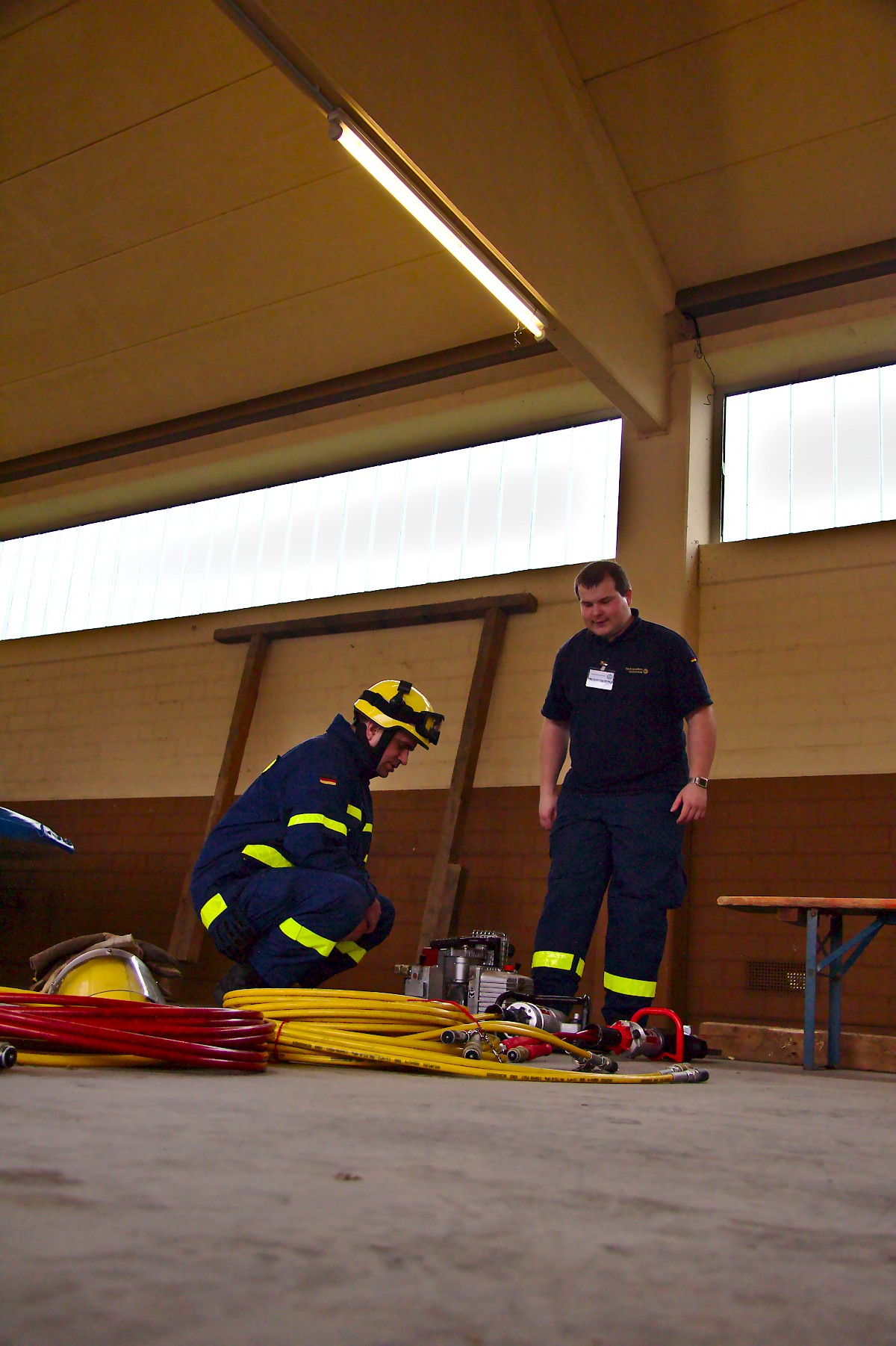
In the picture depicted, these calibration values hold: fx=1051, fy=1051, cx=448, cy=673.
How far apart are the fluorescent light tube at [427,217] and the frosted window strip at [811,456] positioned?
5.78 feet

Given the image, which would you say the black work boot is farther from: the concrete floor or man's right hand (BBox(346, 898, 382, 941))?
the concrete floor

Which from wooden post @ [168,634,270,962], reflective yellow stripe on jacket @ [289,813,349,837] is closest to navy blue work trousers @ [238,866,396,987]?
reflective yellow stripe on jacket @ [289,813,349,837]

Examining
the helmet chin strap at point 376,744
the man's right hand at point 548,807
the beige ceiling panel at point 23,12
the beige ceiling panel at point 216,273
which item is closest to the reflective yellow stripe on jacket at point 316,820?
the helmet chin strap at point 376,744

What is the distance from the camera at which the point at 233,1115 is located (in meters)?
1.34

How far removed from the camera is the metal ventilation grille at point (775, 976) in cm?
529

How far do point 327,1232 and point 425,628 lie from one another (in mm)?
6286

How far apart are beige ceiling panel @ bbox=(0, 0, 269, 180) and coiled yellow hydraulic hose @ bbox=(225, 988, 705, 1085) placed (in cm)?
477

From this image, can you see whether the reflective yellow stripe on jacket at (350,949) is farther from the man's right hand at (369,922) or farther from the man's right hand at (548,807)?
the man's right hand at (548,807)

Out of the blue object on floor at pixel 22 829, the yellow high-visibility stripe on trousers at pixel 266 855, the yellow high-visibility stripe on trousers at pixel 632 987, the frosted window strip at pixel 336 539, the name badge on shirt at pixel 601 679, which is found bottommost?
the yellow high-visibility stripe on trousers at pixel 632 987

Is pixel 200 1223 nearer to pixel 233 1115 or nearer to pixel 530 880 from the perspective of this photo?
pixel 233 1115

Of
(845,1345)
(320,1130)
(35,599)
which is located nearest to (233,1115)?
(320,1130)

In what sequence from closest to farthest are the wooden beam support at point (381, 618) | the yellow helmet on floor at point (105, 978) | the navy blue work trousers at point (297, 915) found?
the yellow helmet on floor at point (105, 978) < the navy blue work trousers at point (297, 915) < the wooden beam support at point (381, 618)

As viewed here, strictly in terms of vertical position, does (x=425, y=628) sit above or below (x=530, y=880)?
above

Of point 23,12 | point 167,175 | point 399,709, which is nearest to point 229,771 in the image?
point 167,175
